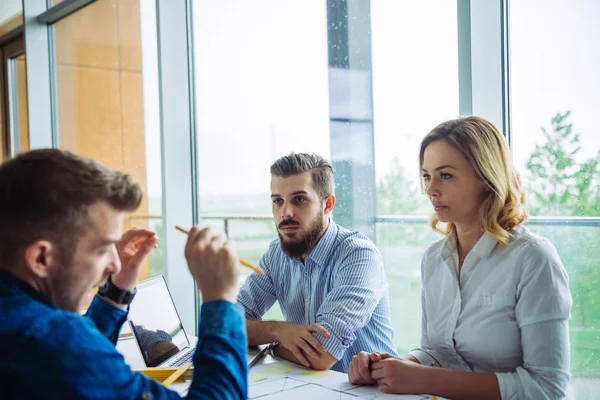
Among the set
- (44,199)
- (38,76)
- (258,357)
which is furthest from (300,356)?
(38,76)

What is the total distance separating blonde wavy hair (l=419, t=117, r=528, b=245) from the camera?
173 cm

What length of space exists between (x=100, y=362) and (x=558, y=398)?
119 cm

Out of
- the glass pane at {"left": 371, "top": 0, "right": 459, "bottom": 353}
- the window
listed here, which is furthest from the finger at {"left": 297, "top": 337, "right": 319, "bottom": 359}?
the window

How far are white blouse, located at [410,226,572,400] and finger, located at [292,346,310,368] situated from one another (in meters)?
0.33

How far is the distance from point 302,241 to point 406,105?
99 cm

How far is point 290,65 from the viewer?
10.8 ft

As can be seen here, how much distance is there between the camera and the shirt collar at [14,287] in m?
0.93

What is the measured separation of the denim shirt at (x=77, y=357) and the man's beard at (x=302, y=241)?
1246mm

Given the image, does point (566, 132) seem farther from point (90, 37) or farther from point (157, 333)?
point (90, 37)

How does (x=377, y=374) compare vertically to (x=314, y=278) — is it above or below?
below

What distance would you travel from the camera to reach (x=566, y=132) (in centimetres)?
207

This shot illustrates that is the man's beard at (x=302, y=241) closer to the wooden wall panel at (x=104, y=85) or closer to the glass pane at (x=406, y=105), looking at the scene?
the glass pane at (x=406, y=105)

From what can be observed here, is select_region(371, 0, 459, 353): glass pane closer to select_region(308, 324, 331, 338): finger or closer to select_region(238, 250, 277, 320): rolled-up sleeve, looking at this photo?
select_region(238, 250, 277, 320): rolled-up sleeve

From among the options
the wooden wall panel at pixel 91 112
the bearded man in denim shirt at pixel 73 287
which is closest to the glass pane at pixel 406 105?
the bearded man in denim shirt at pixel 73 287
